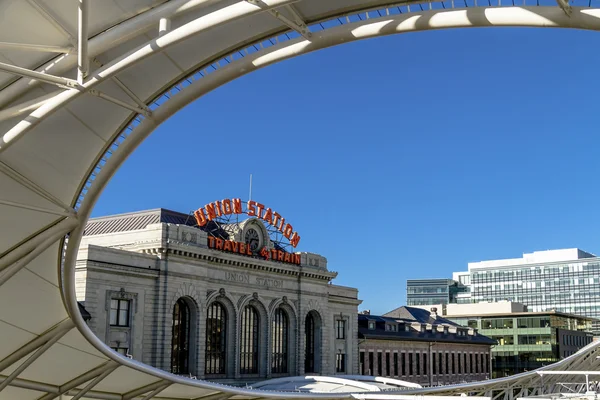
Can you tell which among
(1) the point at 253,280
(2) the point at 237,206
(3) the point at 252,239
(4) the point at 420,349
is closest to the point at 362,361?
(4) the point at 420,349

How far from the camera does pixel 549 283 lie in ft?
618

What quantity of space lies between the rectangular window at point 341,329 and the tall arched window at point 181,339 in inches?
1032

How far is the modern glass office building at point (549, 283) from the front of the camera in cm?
18150

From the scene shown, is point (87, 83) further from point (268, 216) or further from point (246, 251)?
point (268, 216)

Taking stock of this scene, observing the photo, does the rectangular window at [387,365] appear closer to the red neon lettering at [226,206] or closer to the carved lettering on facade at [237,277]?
the carved lettering on facade at [237,277]

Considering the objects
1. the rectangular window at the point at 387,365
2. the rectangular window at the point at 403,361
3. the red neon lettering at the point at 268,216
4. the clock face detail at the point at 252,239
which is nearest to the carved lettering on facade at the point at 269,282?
the clock face detail at the point at 252,239

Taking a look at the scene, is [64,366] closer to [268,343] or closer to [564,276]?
[268,343]

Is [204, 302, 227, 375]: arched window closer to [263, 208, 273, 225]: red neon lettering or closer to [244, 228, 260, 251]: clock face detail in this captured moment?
[244, 228, 260, 251]: clock face detail

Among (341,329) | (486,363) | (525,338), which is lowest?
(486,363)

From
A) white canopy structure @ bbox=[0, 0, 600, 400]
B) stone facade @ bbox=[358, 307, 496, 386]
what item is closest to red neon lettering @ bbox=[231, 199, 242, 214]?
stone facade @ bbox=[358, 307, 496, 386]

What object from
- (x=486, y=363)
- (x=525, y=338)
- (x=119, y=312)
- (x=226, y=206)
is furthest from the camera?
(x=525, y=338)

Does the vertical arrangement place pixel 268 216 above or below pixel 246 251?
above

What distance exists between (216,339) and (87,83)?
2255 inches

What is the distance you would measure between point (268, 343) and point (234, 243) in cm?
1156
